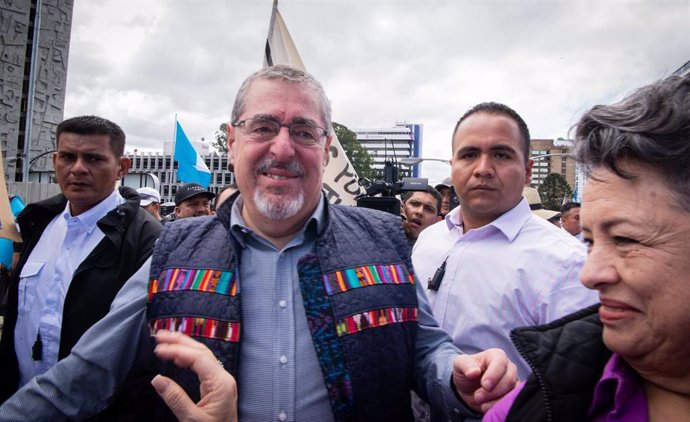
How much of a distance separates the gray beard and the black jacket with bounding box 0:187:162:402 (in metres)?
1.13

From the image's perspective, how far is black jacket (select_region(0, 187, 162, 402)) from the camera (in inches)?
88.1

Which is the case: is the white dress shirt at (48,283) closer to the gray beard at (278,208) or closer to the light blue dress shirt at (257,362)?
the light blue dress shirt at (257,362)

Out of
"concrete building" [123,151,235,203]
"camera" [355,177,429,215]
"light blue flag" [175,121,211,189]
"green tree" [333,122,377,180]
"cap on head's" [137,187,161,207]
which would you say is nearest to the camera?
"camera" [355,177,429,215]

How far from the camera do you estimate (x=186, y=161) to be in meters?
9.48

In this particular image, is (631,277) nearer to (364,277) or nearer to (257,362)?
(364,277)

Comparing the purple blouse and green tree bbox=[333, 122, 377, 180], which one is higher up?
green tree bbox=[333, 122, 377, 180]

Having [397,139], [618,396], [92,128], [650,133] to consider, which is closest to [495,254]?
[618,396]

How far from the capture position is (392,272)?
65.7 inches

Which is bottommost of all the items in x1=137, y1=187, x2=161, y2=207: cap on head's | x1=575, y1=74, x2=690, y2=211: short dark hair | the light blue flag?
x1=575, y1=74, x2=690, y2=211: short dark hair

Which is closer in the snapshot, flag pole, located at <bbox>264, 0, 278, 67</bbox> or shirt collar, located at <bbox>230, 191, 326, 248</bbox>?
shirt collar, located at <bbox>230, 191, 326, 248</bbox>

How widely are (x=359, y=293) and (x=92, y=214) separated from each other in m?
1.94

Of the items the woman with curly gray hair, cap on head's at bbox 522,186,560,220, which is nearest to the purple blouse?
the woman with curly gray hair

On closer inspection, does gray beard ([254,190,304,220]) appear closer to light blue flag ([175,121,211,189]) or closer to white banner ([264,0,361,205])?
white banner ([264,0,361,205])

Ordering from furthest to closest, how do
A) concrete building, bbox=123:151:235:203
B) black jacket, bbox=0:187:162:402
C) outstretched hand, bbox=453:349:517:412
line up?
concrete building, bbox=123:151:235:203 < black jacket, bbox=0:187:162:402 < outstretched hand, bbox=453:349:517:412
